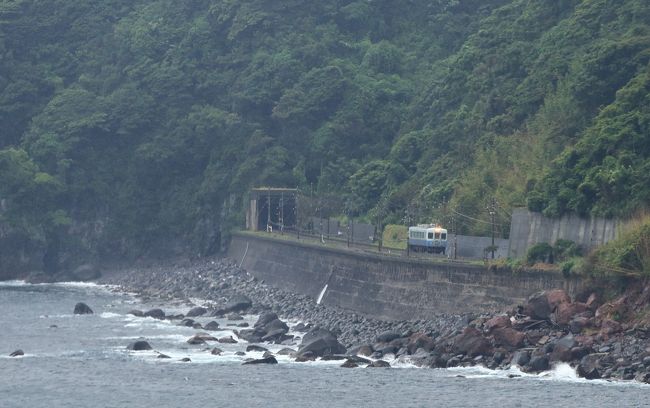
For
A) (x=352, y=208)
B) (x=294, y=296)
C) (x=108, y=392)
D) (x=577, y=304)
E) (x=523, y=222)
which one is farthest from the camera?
(x=352, y=208)

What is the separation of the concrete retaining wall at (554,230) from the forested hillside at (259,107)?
12.1 metres

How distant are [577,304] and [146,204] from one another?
71021 millimetres

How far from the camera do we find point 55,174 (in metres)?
136

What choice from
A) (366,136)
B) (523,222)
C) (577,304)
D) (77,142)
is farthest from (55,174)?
(577,304)

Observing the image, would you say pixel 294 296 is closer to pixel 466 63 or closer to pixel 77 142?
pixel 466 63

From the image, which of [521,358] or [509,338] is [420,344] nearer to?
[509,338]

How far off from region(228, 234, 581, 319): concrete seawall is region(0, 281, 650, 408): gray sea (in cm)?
901

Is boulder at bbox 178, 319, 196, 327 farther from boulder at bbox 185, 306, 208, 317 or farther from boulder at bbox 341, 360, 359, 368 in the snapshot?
boulder at bbox 341, 360, 359, 368

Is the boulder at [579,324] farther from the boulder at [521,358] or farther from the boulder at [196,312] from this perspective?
the boulder at [196,312]

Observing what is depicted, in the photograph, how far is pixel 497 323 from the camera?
73.6m

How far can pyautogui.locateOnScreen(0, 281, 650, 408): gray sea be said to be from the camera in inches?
2527

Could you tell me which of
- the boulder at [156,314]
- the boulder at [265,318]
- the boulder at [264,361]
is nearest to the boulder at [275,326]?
the boulder at [265,318]

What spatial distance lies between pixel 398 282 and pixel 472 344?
16.3 m

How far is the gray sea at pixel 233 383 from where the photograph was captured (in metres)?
64.2
